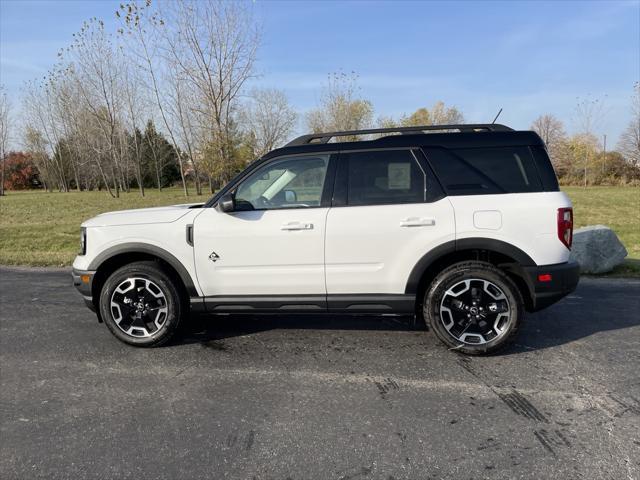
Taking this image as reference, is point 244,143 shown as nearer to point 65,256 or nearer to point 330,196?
point 65,256

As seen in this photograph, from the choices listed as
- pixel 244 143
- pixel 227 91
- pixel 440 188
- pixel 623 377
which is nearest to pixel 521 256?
pixel 440 188

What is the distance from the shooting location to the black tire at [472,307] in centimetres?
375

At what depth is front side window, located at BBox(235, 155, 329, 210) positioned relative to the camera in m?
4.00

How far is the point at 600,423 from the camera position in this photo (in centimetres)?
276

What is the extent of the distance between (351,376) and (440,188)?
5.80 feet

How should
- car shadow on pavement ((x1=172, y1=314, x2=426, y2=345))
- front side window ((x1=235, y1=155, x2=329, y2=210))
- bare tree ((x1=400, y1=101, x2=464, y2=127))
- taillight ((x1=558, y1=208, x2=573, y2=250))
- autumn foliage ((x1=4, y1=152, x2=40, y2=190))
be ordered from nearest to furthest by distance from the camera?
taillight ((x1=558, y1=208, x2=573, y2=250)) → front side window ((x1=235, y1=155, x2=329, y2=210)) → car shadow on pavement ((x1=172, y1=314, x2=426, y2=345)) → bare tree ((x1=400, y1=101, x2=464, y2=127)) → autumn foliage ((x1=4, y1=152, x2=40, y2=190))

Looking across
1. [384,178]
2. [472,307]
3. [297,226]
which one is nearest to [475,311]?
[472,307]

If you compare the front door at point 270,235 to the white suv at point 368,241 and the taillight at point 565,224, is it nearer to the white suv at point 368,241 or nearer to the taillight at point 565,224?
the white suv at point 368,241

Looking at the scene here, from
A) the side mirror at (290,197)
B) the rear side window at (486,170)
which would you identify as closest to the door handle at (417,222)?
the rear side window at (486,170)

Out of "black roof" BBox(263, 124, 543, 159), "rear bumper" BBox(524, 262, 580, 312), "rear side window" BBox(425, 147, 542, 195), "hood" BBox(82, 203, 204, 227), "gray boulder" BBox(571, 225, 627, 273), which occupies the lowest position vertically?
"gray boulder" BBox(571, 225, 627, 273)

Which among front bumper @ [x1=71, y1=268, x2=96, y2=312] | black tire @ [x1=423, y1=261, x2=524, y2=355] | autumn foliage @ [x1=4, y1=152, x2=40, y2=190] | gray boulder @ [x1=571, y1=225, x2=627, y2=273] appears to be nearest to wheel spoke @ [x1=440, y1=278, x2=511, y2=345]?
black tire @ [x1=423, y1=261, x2=524, y2=355]

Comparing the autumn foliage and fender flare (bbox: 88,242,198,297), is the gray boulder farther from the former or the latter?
the autumn foliage

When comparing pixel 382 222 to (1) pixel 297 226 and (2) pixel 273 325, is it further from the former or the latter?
(2) pixel 273 325

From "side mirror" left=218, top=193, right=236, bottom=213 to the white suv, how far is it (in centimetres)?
1
